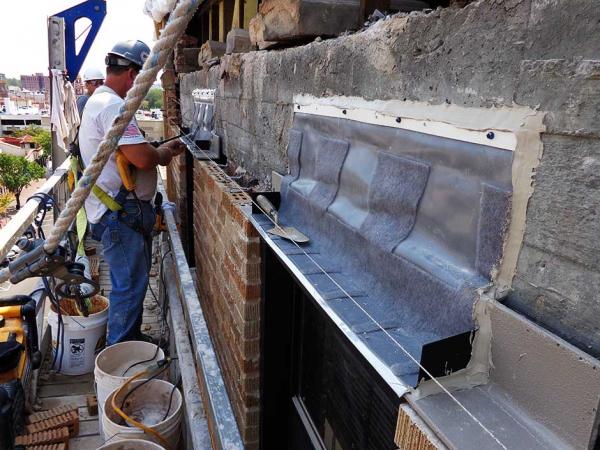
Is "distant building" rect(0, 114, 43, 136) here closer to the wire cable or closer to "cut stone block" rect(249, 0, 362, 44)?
"cut stone block" rect(249, 0, 362, 44)

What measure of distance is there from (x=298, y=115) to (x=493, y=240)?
4.35 ft

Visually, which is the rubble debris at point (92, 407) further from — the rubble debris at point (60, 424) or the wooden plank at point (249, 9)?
→ the wooden plank at point (249, 9)

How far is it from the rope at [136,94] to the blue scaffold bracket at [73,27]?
6.04 m

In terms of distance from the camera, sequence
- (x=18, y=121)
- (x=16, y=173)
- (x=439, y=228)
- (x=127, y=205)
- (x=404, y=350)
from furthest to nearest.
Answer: (x=18, y=121) < (x=16, y=173) < (x=127, y=205) < (x=439, y=228) < (x=404, y=350)

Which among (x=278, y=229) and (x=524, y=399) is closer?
(x=524, y=399)

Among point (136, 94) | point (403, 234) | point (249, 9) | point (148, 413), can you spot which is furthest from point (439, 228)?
point (249, 9)

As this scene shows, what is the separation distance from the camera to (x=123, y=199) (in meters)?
3.98

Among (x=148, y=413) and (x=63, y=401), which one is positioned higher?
(x=148, y=413)

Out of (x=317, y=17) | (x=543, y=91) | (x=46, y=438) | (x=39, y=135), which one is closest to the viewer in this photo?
(x=543, y=91)

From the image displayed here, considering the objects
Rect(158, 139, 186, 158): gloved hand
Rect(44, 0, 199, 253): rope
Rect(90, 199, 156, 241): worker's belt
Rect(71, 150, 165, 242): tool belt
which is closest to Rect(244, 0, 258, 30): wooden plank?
Rect(158, 139, 186, 158): gloved hand

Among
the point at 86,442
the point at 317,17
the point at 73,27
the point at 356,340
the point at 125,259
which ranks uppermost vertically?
the point at 73,27

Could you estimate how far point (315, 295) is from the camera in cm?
138

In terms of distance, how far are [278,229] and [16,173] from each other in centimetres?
5295

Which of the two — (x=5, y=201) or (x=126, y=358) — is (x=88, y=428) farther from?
(x=5, y=201)
